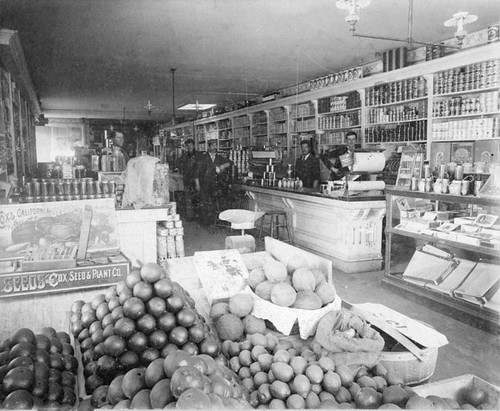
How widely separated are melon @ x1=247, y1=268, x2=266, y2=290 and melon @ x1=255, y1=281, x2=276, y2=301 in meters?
0.09

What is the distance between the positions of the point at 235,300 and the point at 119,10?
13.6 ft

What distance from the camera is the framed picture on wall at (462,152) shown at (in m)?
6.23

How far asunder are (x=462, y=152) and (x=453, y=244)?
2805 millimetres

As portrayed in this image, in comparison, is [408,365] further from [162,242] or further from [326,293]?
[162,242]

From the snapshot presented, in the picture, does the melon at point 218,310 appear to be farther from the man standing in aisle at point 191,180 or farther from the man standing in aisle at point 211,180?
the man standing in aisle at point 191,180

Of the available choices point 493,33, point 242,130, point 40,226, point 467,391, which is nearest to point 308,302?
point 467,391

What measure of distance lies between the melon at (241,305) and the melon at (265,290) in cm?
7

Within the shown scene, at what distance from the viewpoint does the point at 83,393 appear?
157 cm

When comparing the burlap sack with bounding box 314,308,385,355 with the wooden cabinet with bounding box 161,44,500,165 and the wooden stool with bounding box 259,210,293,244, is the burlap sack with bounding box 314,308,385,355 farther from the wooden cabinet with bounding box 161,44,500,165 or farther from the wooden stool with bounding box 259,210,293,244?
the wooden cabinet with bounding box 161,44,500,165

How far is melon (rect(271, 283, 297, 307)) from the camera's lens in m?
2.29

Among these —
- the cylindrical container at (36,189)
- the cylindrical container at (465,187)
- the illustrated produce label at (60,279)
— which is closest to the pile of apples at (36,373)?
the illustrated produce label at (60,279)

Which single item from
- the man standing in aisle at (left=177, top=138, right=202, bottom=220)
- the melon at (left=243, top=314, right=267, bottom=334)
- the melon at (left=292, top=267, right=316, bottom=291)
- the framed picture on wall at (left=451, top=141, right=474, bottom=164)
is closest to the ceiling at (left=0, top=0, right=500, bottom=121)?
the framed picture on wall at (left=451, top=141, right=474, bottom=164)

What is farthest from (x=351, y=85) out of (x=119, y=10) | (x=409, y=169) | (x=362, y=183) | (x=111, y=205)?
(x=111, y=205)

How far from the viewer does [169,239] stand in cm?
513
